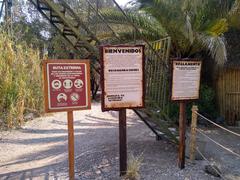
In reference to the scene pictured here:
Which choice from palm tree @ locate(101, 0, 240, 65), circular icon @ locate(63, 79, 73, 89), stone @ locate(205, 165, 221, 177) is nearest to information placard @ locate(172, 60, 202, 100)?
stone @ locate(205, 165, 221, 177)

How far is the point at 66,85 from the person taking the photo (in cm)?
489

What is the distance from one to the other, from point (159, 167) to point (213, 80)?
7.22 metres

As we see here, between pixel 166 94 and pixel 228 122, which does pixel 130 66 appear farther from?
pixel 228 122

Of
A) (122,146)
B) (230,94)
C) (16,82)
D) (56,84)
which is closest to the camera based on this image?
(56,84)

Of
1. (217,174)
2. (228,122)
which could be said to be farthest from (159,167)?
(228,122)

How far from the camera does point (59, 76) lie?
15.9ft

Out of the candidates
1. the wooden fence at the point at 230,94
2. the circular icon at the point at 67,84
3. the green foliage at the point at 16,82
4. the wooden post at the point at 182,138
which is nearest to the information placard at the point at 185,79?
the wooden post at the point at 182,138

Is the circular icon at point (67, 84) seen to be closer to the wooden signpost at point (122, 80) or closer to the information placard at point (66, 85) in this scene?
the information placard at point (66, 85)

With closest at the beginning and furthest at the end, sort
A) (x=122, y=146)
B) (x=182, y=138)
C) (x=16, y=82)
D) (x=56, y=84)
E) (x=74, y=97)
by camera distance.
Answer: (x=56, y=84), (x=74, y=97), (x=122, y=146), (x=182, y=138), (x=16, y=82)

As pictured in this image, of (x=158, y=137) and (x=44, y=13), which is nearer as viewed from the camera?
(x=44, y=13)

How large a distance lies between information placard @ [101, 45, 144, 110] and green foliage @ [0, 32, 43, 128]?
5.55 m

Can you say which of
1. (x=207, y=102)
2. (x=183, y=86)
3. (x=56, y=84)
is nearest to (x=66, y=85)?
(x=56, y=84)

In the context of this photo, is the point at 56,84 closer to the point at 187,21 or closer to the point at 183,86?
the point at 183,86

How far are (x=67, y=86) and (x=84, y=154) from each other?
2697 millimetres
